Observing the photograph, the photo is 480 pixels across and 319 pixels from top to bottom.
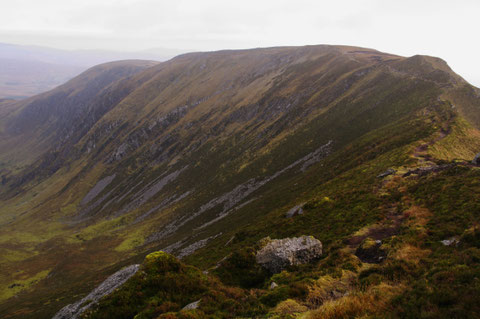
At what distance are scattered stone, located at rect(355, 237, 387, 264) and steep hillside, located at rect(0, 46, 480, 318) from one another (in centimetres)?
71

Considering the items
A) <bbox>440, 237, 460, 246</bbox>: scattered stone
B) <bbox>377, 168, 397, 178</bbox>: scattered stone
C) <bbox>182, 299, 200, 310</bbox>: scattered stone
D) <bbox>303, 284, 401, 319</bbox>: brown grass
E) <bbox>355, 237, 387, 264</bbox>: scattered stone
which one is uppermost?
<bbox>377, 168, 397, 178</bbox>: scattered stone

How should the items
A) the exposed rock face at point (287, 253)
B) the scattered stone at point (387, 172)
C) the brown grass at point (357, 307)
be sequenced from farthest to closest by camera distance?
the scattered stone at point (387, 172) → the exposed rock face at point (287, 253) → the brown grass at point (357, 307)

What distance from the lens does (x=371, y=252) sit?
62.0 feet

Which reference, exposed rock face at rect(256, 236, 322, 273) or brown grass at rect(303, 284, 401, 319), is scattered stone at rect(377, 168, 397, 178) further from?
brown grass at rect(303, 284, 401, 319)

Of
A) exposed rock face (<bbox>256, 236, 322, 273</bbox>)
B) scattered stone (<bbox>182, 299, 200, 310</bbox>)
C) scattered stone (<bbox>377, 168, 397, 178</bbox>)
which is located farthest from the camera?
scattered stone (<bbox>377, 168, 397, 178</bbox>)

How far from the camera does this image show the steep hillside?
63.2 ft

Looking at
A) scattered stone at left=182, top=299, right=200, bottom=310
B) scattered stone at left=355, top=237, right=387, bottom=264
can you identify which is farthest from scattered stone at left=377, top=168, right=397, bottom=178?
scattered stone at left=182, top=299, right=200, bottom=310

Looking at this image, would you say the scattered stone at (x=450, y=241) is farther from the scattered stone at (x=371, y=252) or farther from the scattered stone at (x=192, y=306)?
the scattered stone at (x=192, y=306)

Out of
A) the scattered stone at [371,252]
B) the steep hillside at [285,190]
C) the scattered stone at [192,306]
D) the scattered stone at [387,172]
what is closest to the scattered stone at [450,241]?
the steep hillside at [285,190]

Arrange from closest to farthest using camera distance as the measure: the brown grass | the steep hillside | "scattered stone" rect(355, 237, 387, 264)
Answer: the brown grass, "scattered stone" rect(355, 237, 387, 264), the steep hillside

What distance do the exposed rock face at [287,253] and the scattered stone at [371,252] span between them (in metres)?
3.49

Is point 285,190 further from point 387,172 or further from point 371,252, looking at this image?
point 371,252

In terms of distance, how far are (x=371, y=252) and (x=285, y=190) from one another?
4304 cm

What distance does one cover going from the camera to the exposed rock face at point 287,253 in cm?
2012
